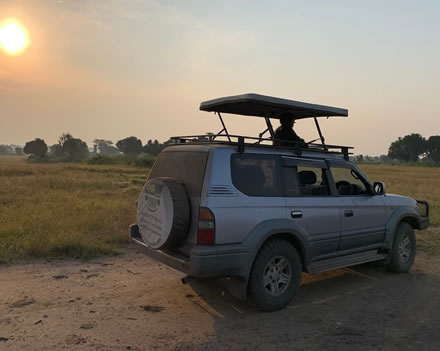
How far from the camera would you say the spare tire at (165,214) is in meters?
3.96

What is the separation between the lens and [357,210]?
5348mm

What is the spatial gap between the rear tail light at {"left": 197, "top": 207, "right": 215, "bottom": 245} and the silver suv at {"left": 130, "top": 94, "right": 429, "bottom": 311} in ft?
0.03

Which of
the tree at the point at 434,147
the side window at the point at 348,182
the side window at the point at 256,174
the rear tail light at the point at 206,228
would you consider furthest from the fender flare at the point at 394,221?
the tree at the point at 434,147

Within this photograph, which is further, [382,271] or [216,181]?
[382,271]

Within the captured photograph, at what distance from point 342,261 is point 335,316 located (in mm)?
1005

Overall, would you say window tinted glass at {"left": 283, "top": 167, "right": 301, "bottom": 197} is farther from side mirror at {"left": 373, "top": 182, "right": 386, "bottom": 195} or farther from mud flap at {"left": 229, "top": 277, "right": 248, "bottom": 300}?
side mirror at {"left": 373, "top": 182, "right": 386, "bottom": 195}

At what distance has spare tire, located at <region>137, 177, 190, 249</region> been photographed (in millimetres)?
3957

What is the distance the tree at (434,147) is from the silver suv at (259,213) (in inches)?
4097

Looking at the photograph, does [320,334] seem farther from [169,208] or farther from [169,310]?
[169,208]

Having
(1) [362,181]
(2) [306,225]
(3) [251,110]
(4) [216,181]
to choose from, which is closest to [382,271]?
(1) [362,181]

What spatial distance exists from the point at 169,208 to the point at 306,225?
5.80 ft

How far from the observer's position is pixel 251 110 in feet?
20.2

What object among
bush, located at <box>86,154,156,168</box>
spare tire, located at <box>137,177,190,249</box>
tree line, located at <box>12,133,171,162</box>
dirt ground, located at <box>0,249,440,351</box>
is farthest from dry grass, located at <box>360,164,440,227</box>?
tree line, located at <box>12,133,171,162</box>

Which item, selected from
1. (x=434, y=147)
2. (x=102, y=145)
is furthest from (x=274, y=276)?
(x=102, y=145)
